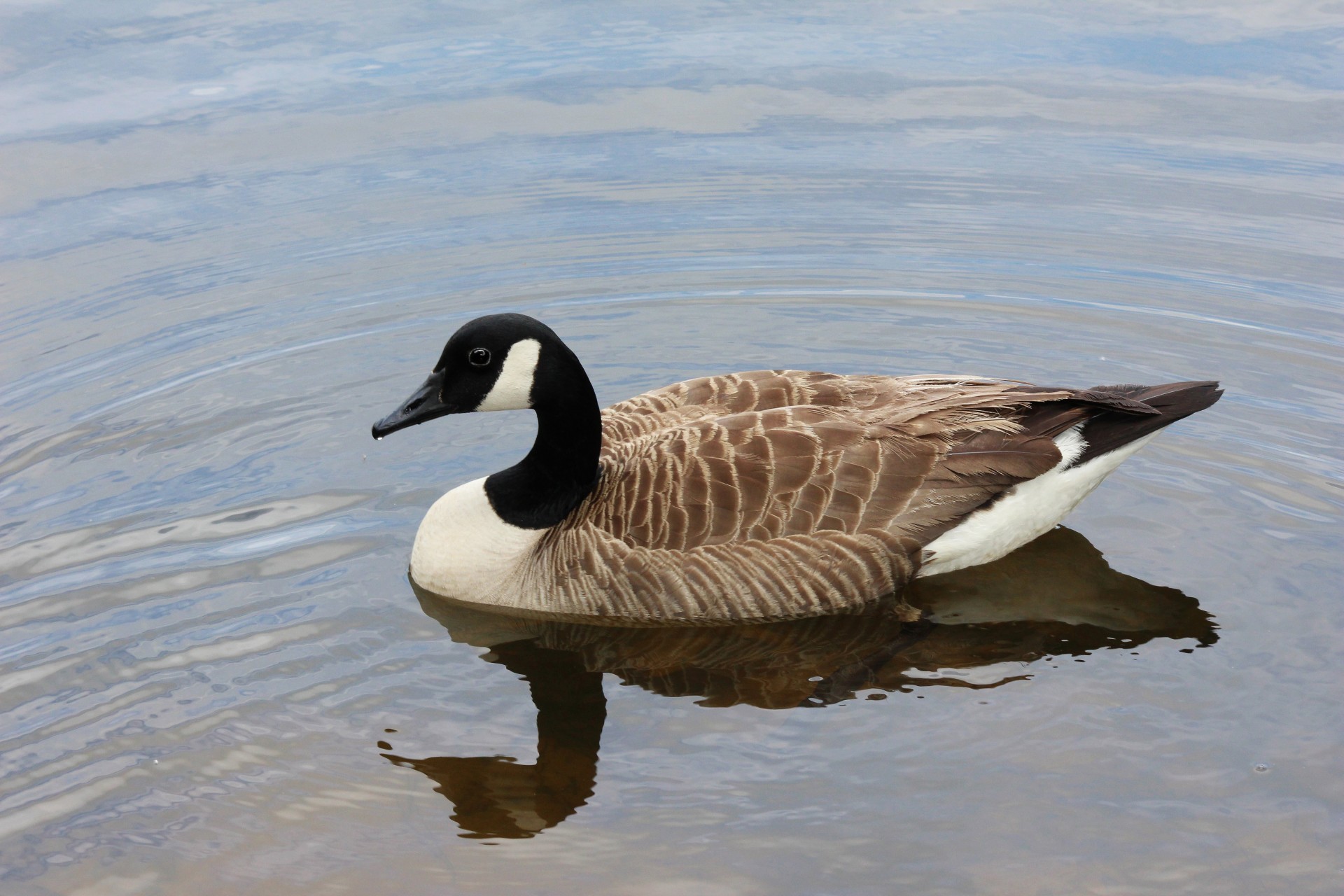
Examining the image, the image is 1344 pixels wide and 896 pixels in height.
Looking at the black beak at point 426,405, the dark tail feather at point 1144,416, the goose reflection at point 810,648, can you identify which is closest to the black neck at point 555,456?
the black beak at point 426,405

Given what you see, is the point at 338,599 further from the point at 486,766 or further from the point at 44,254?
the point at 44,254

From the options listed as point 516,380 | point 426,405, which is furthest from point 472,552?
point 516,380

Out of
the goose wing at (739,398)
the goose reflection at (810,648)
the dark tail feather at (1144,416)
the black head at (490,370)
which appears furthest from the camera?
the goose wing at (739,398)

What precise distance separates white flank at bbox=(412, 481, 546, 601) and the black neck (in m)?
0.08

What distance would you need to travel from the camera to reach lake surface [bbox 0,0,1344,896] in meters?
6.33

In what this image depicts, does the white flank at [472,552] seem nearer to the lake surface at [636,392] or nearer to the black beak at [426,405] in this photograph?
the lake surface at [636,392]

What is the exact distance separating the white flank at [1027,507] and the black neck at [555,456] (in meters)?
2.12

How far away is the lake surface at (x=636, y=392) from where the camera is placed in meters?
6.33

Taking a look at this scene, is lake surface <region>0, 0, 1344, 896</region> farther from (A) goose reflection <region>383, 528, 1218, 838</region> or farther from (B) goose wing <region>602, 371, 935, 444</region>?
(B) goose wing <region>602, 371, 935, 444</region>

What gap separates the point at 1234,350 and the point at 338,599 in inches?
283

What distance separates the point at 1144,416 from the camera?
795cm

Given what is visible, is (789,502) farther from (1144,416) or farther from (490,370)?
(1144,416)

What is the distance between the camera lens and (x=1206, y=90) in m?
14.4

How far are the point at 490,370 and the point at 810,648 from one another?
2.45 metres
